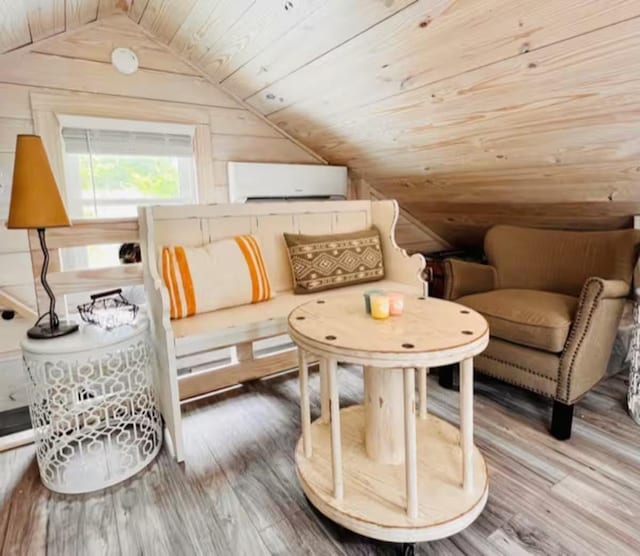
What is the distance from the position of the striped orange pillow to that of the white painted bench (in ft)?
0.18

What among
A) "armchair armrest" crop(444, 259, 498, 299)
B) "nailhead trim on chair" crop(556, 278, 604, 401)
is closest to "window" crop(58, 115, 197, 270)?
"armchair armrest" crop(444, 259, 498, 299)

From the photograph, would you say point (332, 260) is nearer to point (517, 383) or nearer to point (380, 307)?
point (380, 307)

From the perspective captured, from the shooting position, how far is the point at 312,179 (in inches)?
120

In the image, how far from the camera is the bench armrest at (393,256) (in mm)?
2436

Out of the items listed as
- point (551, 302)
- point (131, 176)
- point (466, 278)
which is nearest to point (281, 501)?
point (551, 302)

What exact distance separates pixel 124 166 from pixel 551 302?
2.49m

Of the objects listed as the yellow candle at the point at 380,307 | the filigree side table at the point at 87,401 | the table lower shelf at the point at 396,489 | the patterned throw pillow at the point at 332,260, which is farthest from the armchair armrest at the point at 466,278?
the filigree side table at the point at 87,401

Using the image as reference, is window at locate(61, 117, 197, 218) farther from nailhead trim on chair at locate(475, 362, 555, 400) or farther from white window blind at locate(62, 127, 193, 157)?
nailhead trim on chair at locate(475, 362, 555, 400)

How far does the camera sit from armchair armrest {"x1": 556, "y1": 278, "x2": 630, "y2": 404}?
5.77 ft

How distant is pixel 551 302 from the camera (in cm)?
208

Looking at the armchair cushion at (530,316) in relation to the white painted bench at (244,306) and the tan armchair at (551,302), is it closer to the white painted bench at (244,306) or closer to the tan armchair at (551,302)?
the tan armchair at (551,302)

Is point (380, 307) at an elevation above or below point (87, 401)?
above

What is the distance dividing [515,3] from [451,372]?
67.6 inches

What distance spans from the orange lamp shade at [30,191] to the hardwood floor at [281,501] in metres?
1.00
